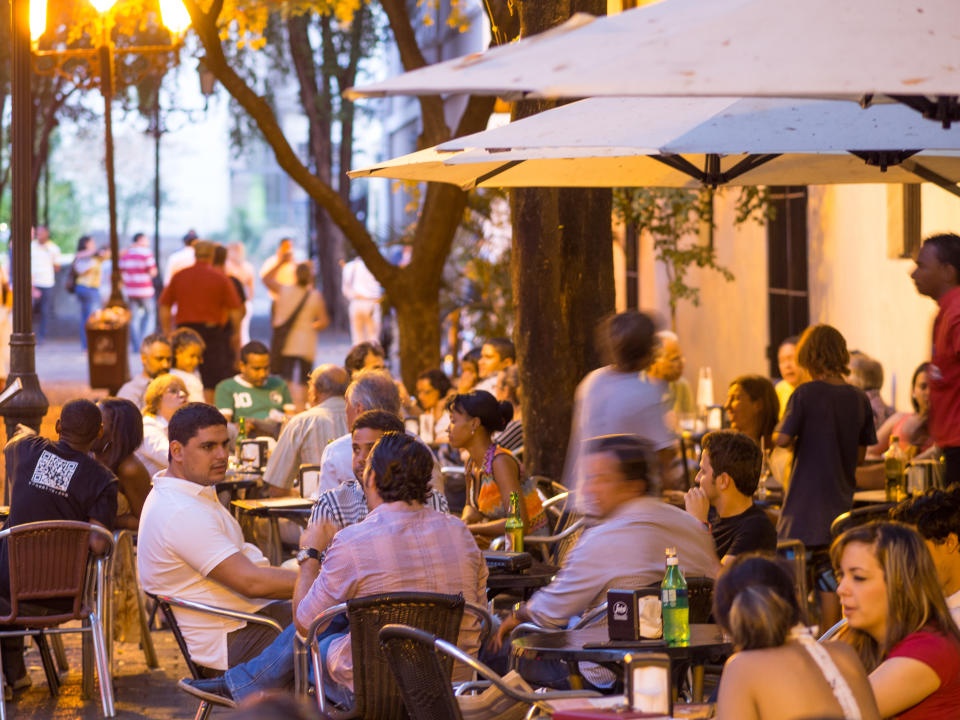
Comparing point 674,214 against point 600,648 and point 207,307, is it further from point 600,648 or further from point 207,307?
point 600,648

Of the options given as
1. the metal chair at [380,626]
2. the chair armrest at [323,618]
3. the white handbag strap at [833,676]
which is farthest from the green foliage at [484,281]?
the white handbag strap at [833,676]

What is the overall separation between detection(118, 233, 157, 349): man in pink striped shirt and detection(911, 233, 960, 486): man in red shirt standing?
2257 centimetres

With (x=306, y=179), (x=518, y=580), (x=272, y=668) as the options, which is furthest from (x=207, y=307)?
(x=272, y=668)

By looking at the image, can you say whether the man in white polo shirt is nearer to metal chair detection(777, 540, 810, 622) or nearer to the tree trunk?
metal chair detection(777, 540, 810, 622)

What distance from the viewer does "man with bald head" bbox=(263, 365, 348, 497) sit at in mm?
9922

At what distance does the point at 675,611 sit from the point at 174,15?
34.2 feet

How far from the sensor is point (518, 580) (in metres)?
6.63

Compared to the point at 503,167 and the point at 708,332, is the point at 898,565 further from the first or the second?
the point at 708,332

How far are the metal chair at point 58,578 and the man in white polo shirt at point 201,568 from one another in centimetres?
123

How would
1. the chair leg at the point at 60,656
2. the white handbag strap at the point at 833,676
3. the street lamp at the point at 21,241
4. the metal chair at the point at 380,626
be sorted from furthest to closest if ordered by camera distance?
the street lamp at the point at 21,241 → the chair leg at the point at 60,656 → the metal chair at the point at 380,626 → the white handbag strap at the point at 833,676

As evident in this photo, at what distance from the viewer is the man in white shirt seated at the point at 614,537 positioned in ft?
17.9

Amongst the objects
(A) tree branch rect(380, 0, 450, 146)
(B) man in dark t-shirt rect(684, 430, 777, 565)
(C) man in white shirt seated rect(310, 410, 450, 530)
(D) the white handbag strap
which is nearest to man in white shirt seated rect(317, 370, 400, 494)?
(C) man in white shirt seated rect(310, 410, 450, 530)

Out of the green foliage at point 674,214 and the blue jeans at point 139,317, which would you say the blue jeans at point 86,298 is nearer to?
the blue jeans at point 139,317

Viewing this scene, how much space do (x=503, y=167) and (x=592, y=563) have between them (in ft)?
9.19
